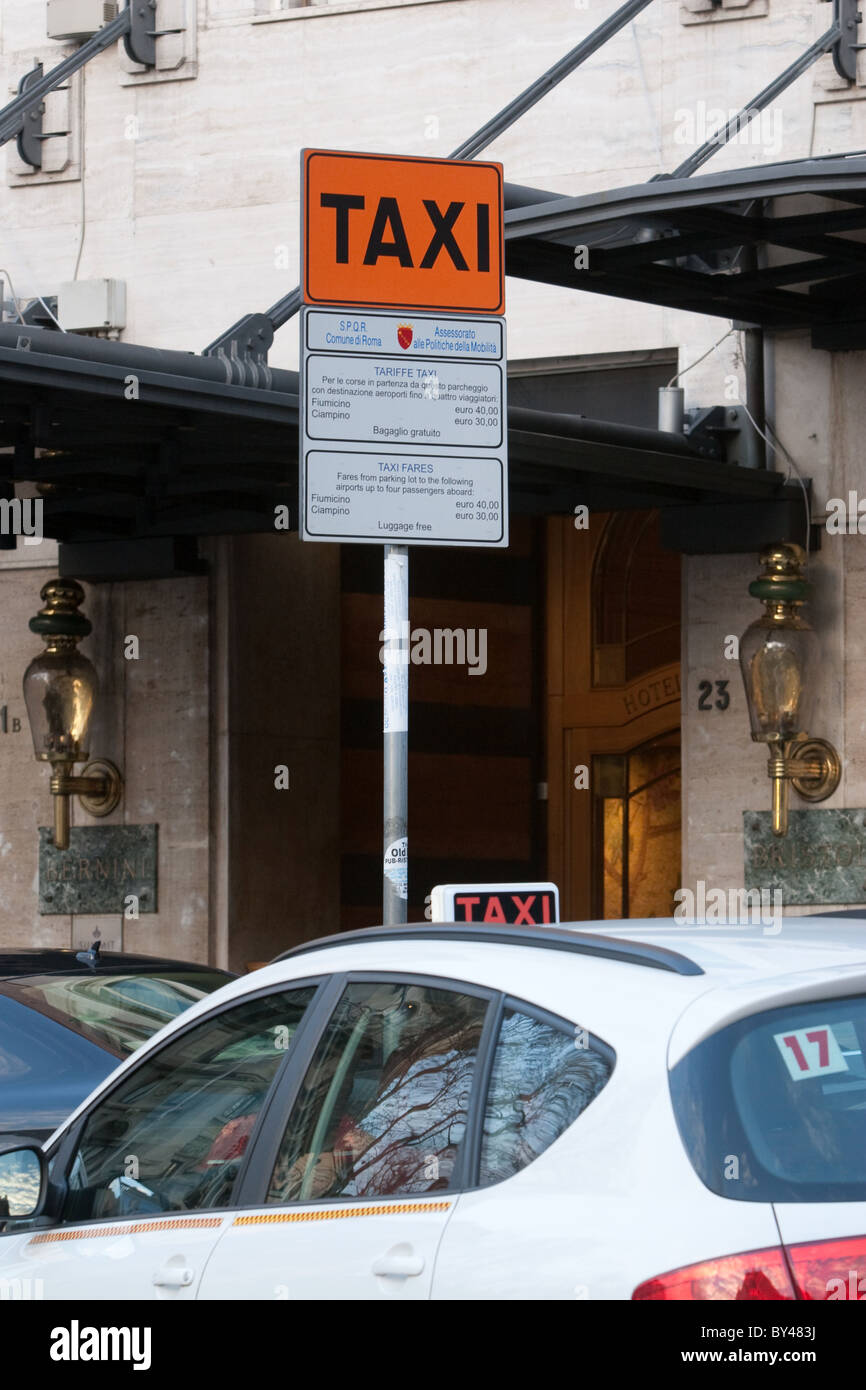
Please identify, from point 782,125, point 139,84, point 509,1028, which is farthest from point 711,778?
point 509,1028

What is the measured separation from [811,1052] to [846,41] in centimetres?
944

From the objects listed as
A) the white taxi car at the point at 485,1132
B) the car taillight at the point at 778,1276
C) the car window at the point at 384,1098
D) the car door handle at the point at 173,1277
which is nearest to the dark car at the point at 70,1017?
the white taxi car at the point at 485,1132

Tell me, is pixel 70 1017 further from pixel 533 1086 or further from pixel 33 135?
pixel 33 135

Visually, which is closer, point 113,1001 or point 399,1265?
point 399,1265

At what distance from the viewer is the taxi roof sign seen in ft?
20.2

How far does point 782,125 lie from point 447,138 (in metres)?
2.19

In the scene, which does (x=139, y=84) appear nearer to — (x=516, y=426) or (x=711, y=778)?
(x=516, y=426)

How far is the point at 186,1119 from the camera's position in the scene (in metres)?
4.22

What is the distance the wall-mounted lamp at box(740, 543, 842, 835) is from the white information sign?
5.69 meters

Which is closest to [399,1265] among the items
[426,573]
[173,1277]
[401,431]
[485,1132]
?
[485,1132]

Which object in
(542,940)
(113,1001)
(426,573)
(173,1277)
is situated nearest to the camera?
→ (542,940)

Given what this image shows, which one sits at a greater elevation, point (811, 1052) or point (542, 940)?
point (542, 940)

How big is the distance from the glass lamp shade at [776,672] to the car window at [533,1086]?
8001mm

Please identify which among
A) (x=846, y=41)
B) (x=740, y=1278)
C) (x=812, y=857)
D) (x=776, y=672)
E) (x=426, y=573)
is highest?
(x=846, y=41)
